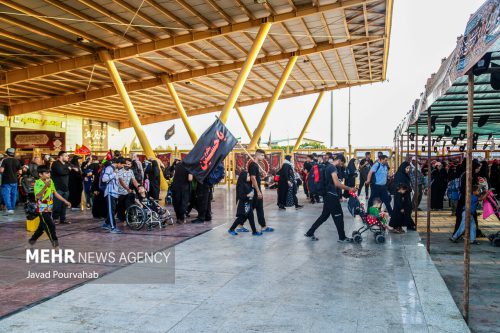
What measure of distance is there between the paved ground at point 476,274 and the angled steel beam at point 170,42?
40.0 ft

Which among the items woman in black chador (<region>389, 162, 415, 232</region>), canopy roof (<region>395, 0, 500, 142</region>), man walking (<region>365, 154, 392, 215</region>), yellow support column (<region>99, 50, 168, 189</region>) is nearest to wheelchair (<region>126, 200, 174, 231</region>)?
man walking (<region>365, 154, 392, 215</region>)

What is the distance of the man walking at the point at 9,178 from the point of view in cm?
1352

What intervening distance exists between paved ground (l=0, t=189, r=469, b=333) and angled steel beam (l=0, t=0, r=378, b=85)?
14352 millimetres

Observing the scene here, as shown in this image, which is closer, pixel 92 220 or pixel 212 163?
pixel 212 163

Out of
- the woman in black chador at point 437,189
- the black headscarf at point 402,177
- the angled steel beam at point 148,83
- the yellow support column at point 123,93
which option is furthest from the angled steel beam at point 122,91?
the black headscarf at point 402,177

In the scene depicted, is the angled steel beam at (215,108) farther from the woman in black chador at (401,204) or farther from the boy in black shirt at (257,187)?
the boy in black shirt at (257,187)

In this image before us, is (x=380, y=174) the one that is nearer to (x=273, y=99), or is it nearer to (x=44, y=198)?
(x=44, y=198)

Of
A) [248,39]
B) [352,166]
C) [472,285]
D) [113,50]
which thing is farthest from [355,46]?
[472,285]

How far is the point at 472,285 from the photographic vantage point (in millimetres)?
6273

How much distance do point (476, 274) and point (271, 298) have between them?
3259 millimetres

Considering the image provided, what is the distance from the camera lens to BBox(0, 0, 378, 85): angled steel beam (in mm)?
20141

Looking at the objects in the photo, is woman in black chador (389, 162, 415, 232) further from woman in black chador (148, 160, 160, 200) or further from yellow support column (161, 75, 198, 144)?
yellow support column (161, 75, 198, 144)

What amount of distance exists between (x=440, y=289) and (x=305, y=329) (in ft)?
7.37

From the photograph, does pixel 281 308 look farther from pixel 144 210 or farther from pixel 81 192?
pixel 81 192
